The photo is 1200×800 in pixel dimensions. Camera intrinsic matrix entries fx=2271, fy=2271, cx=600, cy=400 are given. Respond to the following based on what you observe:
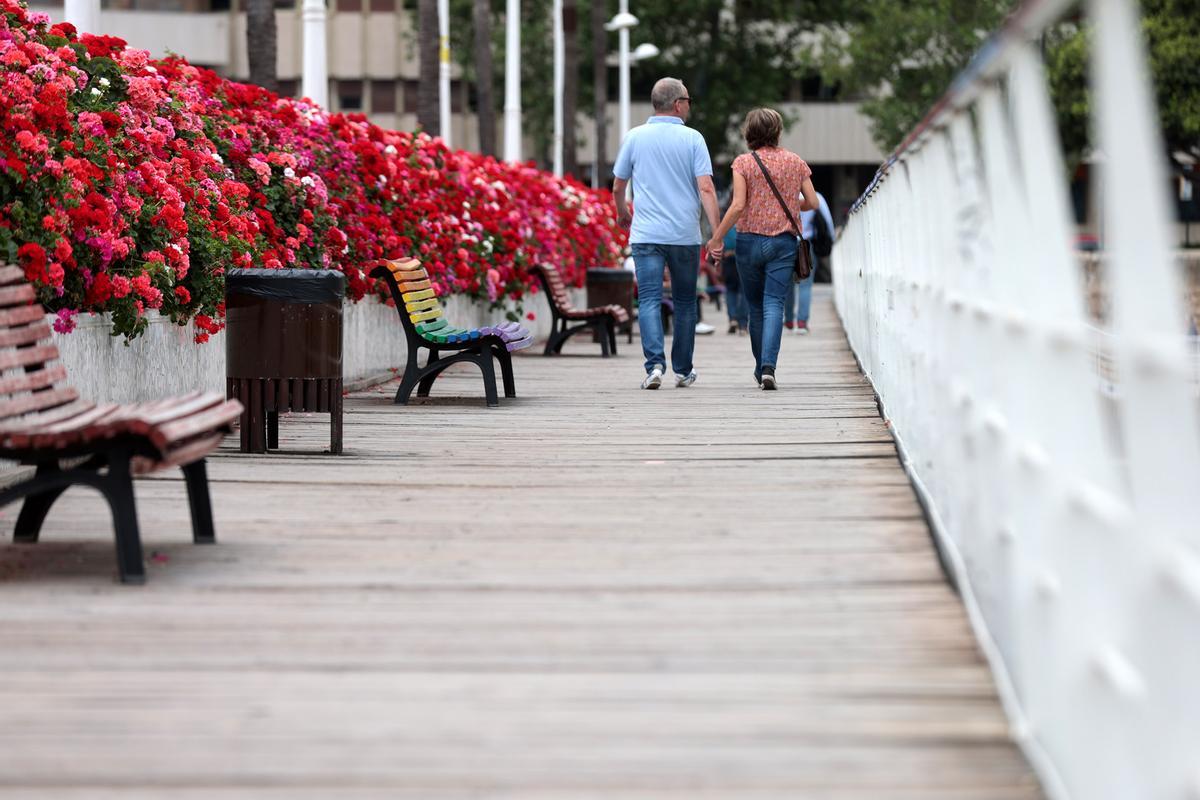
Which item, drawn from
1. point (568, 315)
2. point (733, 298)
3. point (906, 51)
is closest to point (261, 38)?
point (568, 315)

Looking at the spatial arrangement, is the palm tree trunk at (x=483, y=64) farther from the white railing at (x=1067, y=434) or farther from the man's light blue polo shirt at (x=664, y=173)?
the white railing at (x=1067, y=434)

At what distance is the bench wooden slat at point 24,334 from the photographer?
7496mm

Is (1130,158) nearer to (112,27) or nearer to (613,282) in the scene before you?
(613,282)

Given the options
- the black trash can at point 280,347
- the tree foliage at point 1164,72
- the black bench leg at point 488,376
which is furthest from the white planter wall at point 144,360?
the tree foliage at point 1164,72

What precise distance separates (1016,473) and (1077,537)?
2.93 ft

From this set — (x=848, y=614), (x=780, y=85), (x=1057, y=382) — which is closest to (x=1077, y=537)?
(x=1057, y=382)

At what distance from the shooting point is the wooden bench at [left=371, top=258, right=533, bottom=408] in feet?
45.9

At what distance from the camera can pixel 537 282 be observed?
24547 millimetres

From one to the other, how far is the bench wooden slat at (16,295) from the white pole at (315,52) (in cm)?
1186

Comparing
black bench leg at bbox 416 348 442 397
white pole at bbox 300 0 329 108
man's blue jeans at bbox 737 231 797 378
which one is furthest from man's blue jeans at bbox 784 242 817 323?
black bench leg at bbox 416 348 442 397

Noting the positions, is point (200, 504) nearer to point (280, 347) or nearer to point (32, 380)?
point (32, 380)

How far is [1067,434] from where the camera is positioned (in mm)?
4289

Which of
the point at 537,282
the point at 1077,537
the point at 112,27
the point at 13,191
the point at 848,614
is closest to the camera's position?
the point at 1077,537

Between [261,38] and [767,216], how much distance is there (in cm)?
744
